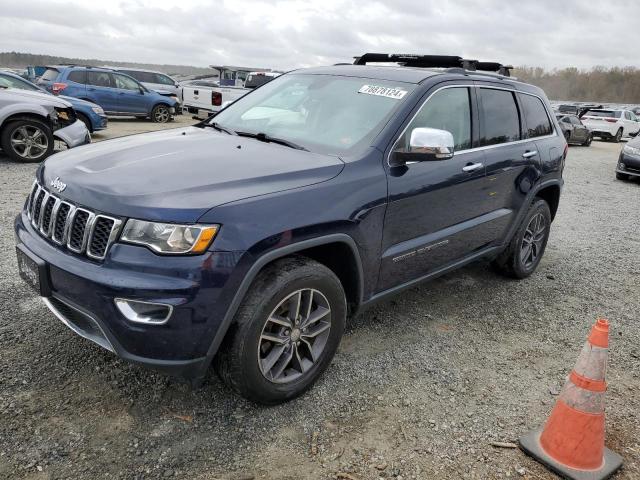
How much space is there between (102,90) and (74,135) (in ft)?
30.7

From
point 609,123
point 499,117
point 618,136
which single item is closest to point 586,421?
point 499,117

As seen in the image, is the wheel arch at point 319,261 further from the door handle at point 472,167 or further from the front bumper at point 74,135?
the front bumper at point 74,135

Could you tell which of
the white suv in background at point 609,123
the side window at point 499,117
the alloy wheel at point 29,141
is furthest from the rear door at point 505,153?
the white suv in background at point 609,123

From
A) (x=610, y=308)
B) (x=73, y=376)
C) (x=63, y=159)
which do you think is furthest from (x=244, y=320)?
(x=610, y=308)

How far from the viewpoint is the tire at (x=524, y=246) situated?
4.80 m

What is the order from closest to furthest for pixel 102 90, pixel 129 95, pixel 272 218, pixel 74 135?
pixel 272 218
pixel 74 135
pixel 102 90
pixel 129 95

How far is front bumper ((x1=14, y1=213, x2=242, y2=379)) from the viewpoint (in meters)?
2.29

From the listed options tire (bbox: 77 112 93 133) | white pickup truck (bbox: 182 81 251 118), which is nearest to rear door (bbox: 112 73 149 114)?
white pickup truck (bbox: 182 81 251 118)

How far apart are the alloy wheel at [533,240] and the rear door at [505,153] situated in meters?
0.49

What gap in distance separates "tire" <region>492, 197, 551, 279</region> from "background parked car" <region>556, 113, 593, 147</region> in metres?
Result: 17.4

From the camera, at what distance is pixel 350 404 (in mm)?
2988

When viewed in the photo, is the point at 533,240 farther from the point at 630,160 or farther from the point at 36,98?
the point at 630,160

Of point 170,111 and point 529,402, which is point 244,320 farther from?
point 170,111

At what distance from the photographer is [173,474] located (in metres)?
2.39
